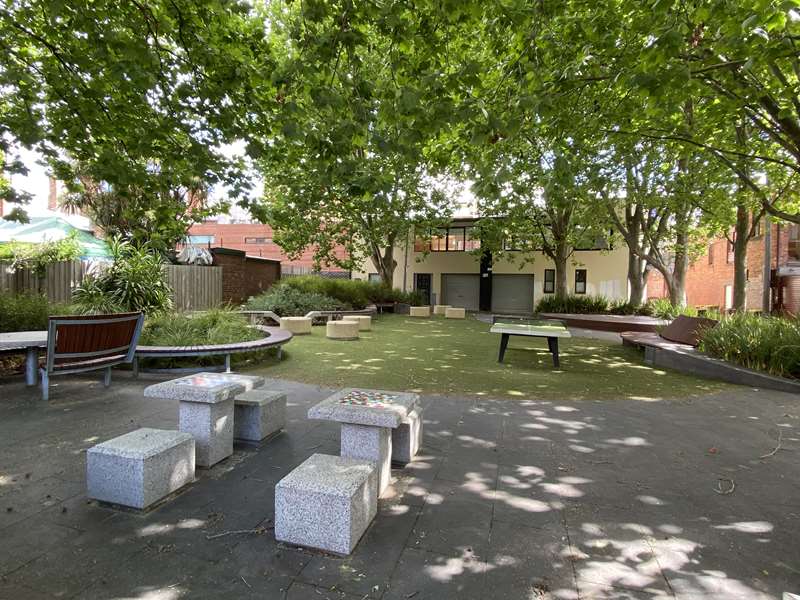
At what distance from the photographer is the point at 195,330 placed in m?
7.47

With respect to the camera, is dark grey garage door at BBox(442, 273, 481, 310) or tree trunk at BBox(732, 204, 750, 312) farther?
dark grey garage door at BBox(442, 273, 481, 310)

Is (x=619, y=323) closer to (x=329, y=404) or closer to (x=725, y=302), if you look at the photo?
(x=329, y=404)

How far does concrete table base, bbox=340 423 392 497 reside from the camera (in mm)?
3000

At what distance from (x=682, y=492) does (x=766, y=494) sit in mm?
618

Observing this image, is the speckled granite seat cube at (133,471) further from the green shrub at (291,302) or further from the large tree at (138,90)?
the green shrub at (291,302)

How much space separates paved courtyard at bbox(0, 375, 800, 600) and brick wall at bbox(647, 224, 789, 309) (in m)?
20.4

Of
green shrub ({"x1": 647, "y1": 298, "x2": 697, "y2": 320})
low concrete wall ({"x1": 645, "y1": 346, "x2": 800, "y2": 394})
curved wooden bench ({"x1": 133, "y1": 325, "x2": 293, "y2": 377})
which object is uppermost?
green shrub ({"x1": 647, "y1": 298, "x2": 697, "y2": 320})

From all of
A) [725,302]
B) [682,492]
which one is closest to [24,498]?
[682,492]

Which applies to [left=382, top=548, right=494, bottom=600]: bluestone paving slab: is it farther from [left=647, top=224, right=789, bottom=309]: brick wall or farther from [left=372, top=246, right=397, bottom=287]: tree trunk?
[left=647, top=224, right=789, bottom=309]: brick wall

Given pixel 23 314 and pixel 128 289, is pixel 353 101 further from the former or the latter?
pixel 128 289

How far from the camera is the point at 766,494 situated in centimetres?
310

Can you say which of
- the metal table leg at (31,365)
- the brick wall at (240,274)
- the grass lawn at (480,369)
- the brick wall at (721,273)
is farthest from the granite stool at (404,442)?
the brick wall at (721,273)

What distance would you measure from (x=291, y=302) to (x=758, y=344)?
1272cm

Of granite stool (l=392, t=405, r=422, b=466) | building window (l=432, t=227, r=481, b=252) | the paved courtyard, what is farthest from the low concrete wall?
building window (l=432, t=227, r=481, b=252)
